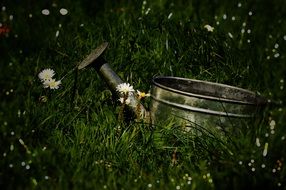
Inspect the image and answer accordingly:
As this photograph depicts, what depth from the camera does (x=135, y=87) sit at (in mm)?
3102

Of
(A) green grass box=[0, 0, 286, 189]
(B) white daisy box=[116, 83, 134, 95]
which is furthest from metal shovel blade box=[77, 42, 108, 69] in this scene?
(B) white daisy box=[116, 83, 134, 95]

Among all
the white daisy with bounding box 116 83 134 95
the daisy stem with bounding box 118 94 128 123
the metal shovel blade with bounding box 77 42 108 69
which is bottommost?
the daisy stem with bounding box 118 94 128 123

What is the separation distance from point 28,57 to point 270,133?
1575 millimetres

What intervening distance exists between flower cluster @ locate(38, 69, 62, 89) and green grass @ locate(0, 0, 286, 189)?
0.15 feet

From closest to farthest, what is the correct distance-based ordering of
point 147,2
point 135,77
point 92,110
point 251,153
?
point 251,153
point 92,110
point 135,77
point 147,2

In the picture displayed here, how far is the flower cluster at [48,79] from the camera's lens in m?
2.77

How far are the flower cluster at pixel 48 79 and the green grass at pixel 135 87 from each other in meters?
0.04

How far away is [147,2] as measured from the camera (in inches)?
161

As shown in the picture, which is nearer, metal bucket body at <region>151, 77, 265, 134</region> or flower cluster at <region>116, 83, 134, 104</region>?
metal bucket body at <region>151, 77, 265, 134</region>

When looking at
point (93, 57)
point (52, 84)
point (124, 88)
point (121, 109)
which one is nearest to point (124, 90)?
point (124, 88)

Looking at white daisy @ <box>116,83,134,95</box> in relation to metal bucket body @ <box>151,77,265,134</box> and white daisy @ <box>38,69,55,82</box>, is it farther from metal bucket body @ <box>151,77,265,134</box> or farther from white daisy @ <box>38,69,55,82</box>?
white daisy @ <box>38,69,55,82</box>

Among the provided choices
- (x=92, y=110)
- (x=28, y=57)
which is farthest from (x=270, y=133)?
(x=28, y=57)

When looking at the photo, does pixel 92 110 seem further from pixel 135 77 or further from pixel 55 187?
pixel 55 187

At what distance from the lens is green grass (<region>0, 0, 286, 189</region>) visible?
2.18 meters
